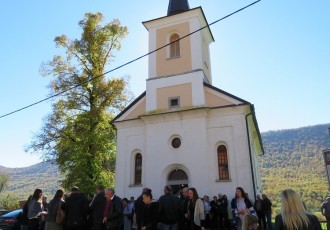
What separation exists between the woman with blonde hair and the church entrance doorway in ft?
42.9

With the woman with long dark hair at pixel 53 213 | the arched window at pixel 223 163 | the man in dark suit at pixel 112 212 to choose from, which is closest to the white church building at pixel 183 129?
the arched window at pixel 223 163

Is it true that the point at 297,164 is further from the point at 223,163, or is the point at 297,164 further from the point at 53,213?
the point at 53,213

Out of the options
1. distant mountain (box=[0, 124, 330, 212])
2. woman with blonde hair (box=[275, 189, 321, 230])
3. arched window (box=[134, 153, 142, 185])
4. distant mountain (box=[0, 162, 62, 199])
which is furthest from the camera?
distant mountain (box=[0, 162, 62, 199])

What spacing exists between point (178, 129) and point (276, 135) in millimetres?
106874

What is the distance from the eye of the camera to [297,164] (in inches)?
3374

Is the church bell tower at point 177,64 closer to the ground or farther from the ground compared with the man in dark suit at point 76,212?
farther from the ground

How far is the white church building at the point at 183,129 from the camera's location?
15711 millimetres

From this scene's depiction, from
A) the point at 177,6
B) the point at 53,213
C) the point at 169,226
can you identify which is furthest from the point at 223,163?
the point at 177,6

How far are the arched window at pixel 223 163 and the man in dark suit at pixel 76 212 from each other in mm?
9769

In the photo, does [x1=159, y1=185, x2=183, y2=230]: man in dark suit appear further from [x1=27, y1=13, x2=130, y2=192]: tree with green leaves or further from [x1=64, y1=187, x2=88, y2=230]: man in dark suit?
[x1=27, y1=13, x2=130, y2=192]: tree with green leaves

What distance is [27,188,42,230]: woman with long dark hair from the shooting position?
8828 millimetres

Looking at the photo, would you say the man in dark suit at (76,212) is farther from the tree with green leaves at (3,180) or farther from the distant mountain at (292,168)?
the tree with green leaves at (3,180)

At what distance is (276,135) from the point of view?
11519 cm

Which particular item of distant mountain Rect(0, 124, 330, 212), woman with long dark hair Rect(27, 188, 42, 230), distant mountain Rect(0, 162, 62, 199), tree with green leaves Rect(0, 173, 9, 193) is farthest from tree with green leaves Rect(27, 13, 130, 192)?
distant mountain Rect(0, 162, 62, 199)
